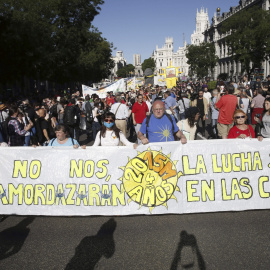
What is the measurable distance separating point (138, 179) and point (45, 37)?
2752 cm

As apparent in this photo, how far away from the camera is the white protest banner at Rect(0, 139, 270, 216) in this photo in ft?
16.9

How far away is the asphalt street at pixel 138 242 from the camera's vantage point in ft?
12.7

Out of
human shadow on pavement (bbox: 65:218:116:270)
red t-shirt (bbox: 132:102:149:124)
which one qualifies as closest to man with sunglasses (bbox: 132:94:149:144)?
red t-shirt (bbox: 132:102:149:124)

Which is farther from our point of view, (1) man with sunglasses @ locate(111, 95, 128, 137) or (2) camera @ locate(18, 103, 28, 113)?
(1) man with sunglasses @ locate(111, 95, 128, 137)

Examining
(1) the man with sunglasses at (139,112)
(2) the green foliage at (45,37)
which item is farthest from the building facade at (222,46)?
(1) the man with sunglasses at (139,112)

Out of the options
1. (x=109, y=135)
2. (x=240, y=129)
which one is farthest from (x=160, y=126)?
(x=240, y=129)

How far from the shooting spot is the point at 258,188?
5.22m

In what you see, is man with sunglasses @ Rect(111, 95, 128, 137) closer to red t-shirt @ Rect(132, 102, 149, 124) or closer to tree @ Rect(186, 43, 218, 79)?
red t-shirt @ Rect(132, 102, 149, 124)

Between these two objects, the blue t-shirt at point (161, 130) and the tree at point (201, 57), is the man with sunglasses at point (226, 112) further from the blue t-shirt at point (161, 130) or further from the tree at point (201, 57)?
the tree at point (201, 57)

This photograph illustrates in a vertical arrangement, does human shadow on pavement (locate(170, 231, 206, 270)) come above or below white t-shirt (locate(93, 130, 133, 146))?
below

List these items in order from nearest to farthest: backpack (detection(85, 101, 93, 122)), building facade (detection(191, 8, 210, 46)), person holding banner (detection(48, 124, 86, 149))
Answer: person holding banner (detection(48, 124, 86, 149))
backpack (detection(85, 101, 93, 122))
building facade (detection(191, 8, 210, 46))

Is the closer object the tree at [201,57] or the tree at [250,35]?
the tree at [250,35]

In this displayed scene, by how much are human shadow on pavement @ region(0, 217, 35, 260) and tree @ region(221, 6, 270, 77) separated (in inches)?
1813

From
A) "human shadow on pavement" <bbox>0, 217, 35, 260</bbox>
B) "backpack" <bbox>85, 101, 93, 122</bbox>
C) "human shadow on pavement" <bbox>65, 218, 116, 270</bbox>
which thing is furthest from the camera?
"backpack" <bbox>85, 101, 93, 122</bbox>
